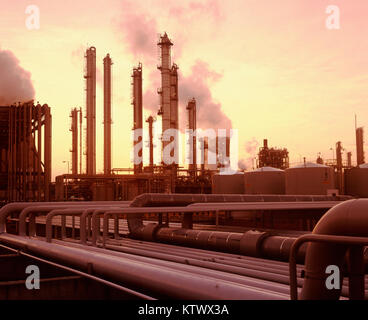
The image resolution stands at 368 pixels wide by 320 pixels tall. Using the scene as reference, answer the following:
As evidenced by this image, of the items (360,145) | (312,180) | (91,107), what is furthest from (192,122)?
(312,180)

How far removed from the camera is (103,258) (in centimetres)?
484

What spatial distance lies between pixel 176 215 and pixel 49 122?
10.8 metres

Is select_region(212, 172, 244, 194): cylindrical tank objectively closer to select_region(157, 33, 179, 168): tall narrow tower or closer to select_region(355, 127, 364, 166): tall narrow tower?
select_region(157, 33, 179, 168): tall narrow tower

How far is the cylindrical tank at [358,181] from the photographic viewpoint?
27.1 metres

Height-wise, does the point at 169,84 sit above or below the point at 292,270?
above

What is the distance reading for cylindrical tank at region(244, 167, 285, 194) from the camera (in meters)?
25.9

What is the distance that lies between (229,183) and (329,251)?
87.8ft

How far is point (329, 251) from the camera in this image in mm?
2691

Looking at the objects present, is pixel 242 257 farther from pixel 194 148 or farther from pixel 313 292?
pixel 194 148

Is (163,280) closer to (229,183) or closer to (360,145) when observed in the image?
(229,183)

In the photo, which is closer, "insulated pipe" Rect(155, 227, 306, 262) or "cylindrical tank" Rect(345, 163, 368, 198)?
"insulated pipe" Rect(155, 227, 306, 262)

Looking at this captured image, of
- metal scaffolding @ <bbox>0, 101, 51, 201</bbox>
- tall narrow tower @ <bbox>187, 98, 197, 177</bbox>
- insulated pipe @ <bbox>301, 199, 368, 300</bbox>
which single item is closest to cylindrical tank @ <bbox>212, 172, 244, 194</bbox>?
metal scaffolding @ <bbox>0, 101, 51, 201</bbox>

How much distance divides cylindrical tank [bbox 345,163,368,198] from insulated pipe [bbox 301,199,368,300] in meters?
25.8
